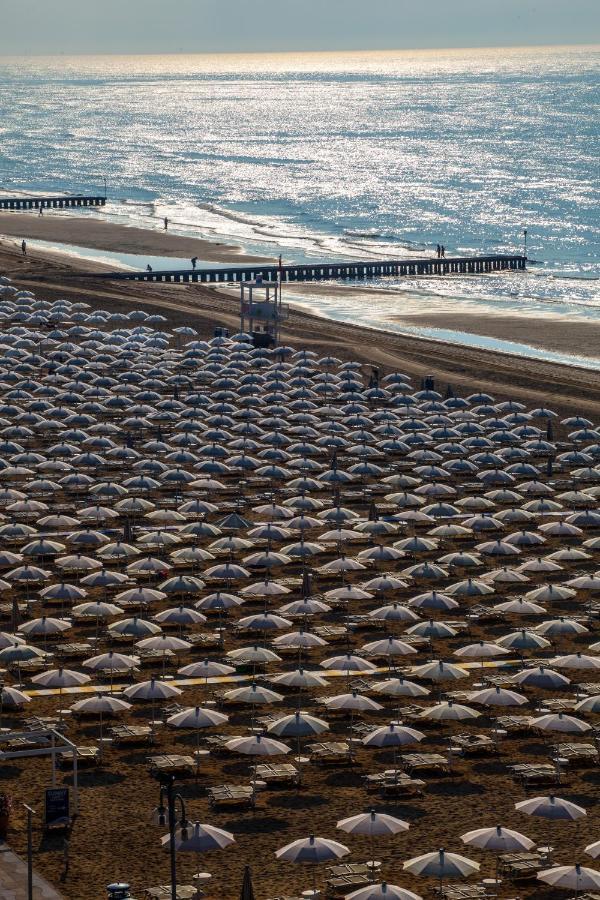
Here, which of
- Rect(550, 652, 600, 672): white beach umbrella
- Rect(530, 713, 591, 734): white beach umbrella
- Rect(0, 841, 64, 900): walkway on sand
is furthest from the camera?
Rect(550, 652, 600, 672): white beach umbrella

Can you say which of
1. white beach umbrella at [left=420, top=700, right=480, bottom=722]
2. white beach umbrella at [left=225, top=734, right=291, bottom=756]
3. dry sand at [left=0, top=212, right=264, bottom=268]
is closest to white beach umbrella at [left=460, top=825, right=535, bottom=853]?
white beach umbrella at [left=225, top=734, right=291, bottom=756]

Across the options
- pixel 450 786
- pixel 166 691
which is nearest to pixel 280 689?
pixel 166 691

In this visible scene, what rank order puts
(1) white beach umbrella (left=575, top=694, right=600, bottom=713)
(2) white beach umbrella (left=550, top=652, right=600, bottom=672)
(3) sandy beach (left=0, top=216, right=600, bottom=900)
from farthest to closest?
(2) white beach umbrella (left=550, top=652, right=600, bottom=672), (1) white beach umbrella (left=575, top=694, right=600, bottom=713), (3) sandy beach (left=0, top=216, right=600, bottom=900)

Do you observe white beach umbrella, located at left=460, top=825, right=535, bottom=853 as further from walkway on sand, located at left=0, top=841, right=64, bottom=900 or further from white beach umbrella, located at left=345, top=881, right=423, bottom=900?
walkway on sand, located at left=0, top=841, right=64, bottom=900

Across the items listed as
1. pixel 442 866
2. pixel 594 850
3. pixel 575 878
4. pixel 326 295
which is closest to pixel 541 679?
pixel 594 850

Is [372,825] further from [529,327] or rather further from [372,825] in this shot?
[529,327]
